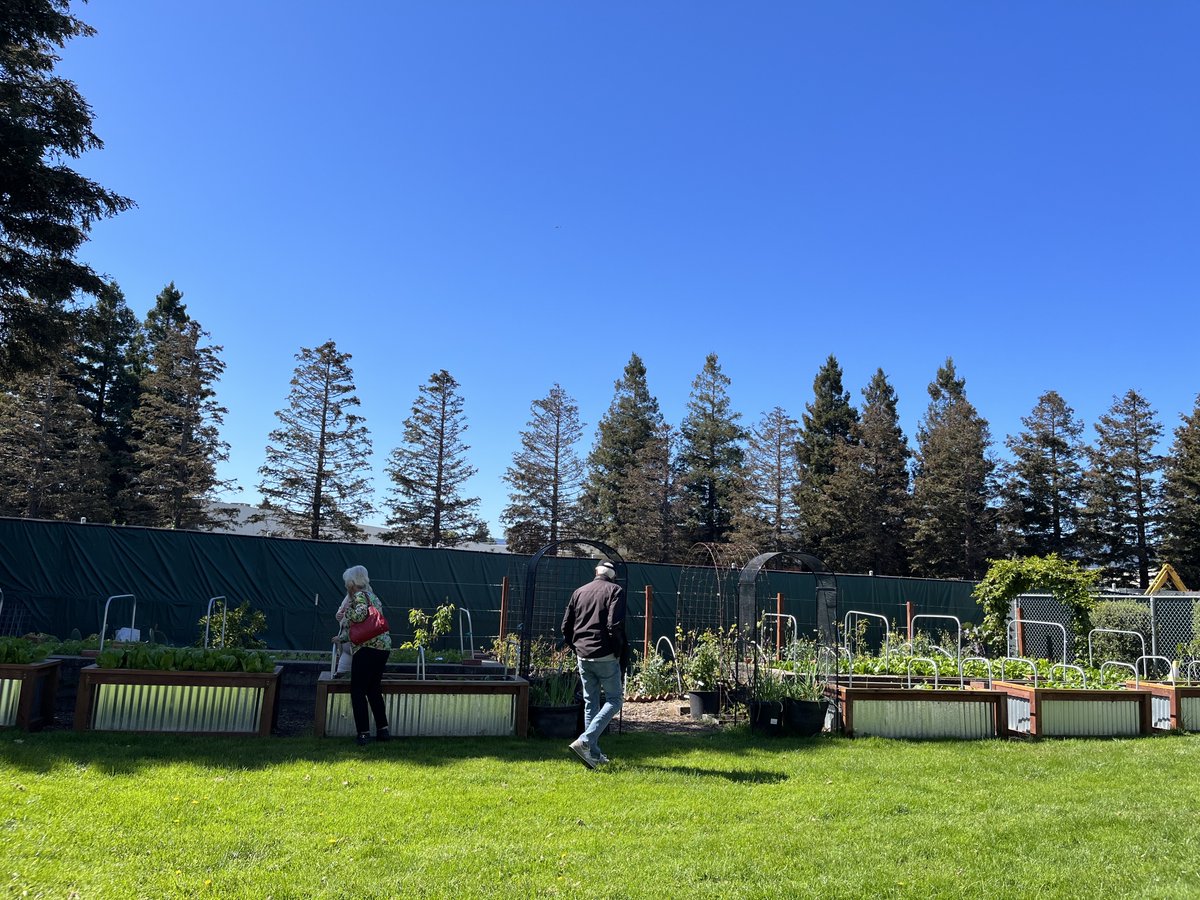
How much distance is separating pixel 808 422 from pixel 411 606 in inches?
1193

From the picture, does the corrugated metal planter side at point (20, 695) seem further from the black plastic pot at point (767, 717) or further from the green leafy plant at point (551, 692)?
the black plastic pot at point (767, 717)

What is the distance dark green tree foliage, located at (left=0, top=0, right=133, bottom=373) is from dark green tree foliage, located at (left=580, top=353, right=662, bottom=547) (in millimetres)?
26057

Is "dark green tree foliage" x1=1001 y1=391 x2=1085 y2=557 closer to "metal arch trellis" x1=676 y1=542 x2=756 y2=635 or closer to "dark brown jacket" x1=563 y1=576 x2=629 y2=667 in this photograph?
"metal arch trellis" x1=676 y1=542 x2=756 y2=635

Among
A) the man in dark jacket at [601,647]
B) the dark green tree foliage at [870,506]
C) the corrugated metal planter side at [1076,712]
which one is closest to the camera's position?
the man in dark jacket at [601,647]

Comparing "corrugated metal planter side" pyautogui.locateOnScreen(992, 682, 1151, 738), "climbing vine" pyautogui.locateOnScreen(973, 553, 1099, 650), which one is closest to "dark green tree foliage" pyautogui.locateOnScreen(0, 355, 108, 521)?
"climbing vine" pyautogui.locateOnScreen(973, 553, 1099, 650)

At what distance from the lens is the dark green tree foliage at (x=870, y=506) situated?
115 feet

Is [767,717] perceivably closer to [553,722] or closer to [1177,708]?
[553,722]

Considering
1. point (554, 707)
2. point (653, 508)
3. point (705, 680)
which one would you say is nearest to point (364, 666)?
point (554, 707)

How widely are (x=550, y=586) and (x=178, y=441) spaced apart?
21.8m

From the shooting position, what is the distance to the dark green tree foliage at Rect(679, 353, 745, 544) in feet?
128

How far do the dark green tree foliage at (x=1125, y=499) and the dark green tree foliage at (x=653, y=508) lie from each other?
17355 millimetres

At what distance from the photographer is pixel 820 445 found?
131ft

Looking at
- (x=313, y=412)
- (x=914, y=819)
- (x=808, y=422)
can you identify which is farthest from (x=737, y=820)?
(x=808, y=422)

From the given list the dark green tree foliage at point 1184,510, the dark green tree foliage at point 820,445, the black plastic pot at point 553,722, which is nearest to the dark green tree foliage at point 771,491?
the dark green tree foliage at point 820,445
